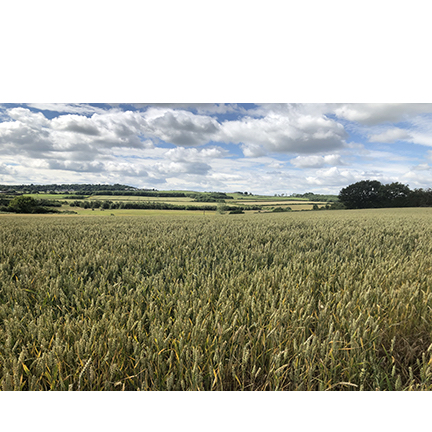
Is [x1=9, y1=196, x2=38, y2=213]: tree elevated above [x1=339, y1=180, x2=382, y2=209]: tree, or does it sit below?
below

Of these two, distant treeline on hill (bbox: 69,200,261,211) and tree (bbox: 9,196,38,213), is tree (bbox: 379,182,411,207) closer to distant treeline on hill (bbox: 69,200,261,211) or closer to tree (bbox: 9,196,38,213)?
distant treeline on hill (bbox: 69,200,261,211)

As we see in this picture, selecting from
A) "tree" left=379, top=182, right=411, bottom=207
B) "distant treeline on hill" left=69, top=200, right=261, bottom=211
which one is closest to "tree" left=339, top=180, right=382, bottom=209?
"tree" left=379, top=182, right=411, bottom=207

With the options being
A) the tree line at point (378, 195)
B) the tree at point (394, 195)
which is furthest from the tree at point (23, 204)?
the tree at point (394, 195)

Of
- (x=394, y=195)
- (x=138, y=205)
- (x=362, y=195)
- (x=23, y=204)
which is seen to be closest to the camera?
(x=23, y=204)

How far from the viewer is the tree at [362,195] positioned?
69506 millimetres

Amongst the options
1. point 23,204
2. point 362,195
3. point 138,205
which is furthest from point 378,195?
A: point 23,204

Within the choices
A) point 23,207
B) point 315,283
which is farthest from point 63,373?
point 23,207

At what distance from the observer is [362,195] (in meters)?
71.2

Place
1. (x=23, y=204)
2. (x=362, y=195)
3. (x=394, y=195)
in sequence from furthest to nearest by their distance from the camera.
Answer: (x=362, y=195), (x=394, y=195), (x=23, y=204)

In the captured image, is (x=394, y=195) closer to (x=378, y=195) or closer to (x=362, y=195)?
(x=378, y=195)

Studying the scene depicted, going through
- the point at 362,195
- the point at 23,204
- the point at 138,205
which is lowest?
the point at 23,204

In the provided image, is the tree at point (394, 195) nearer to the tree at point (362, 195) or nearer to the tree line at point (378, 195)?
the tree line at point (378, 195)

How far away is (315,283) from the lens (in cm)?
315

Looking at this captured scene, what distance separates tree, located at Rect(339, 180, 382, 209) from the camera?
69.5 meters
